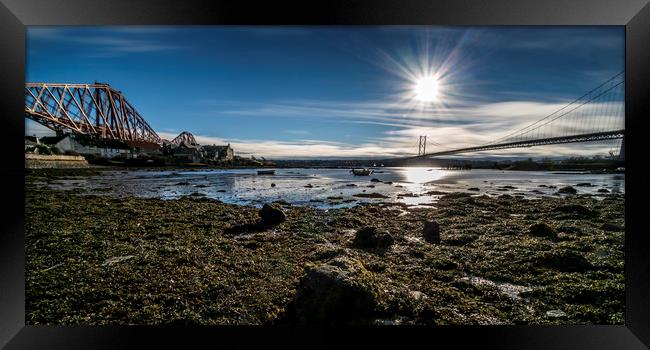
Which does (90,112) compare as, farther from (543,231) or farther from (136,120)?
(543,231)

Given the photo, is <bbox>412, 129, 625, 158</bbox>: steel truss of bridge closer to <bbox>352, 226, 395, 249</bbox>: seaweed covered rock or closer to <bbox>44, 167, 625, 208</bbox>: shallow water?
<bbox>44, 167, 625, 208</bbox>: shallow water

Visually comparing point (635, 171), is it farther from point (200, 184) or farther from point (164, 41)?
point (200, 184)

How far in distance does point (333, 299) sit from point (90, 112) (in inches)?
183

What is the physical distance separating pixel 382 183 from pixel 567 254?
4962 mm

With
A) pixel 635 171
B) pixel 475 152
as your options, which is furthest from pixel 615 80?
pixel 475 152

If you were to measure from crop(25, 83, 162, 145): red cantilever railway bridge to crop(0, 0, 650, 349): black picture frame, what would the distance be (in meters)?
1.14

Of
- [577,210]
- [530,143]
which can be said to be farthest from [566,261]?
[577,210]

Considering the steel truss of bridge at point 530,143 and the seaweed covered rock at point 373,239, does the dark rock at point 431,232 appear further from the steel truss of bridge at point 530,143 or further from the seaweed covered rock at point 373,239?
the steel truss of bridge at point 530,143

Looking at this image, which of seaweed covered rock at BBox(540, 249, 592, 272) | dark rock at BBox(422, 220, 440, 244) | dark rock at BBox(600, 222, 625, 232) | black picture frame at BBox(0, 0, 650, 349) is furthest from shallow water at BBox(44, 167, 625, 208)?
black picture frame at BBox(0, 0, 650, 349)

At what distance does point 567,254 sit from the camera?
366cm

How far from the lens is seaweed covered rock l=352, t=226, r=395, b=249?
4071 millimetres

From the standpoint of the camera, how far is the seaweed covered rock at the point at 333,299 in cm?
270
